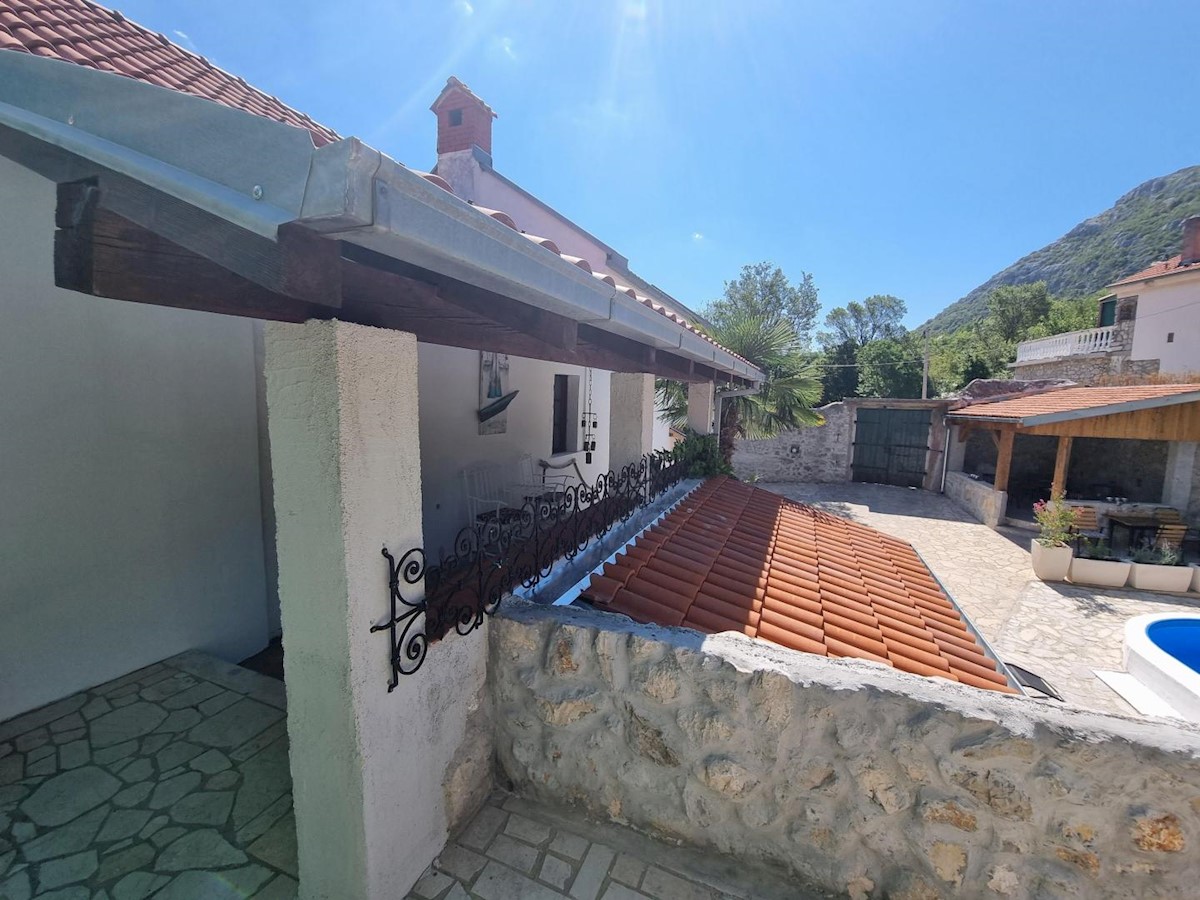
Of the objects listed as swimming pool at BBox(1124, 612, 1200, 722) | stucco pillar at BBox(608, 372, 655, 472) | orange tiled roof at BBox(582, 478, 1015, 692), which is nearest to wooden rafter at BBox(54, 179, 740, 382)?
orange tiled roof at BBox(582, 478, 1015, 692)

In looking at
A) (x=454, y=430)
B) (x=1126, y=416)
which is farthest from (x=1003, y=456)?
(x=454, y=430)

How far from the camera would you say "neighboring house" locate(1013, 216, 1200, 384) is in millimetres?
18750

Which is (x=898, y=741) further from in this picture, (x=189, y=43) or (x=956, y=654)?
(x=189, y=43)

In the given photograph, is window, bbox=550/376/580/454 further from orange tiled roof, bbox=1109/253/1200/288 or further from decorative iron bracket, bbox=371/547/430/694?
orange tiled roof, bbox=1109/253/1200/288

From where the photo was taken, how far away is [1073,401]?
13.2 metres

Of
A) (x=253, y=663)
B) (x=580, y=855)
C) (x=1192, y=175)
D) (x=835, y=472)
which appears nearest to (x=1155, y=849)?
(x=580, y=855)

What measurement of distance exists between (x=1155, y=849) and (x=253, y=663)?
5.90 m

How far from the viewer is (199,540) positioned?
14.1 feet

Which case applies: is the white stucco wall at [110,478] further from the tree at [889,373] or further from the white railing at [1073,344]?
the tree at [889,373]

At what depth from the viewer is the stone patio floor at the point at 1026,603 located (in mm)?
7133

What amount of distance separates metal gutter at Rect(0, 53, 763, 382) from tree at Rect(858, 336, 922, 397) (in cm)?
3246

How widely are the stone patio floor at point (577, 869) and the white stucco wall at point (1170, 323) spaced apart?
26691 mm

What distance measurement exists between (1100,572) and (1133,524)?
8.30ft

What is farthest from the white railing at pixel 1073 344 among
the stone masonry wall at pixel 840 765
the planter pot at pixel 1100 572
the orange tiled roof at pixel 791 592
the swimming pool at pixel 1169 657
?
the stone masonry wall at pixel 840 765
